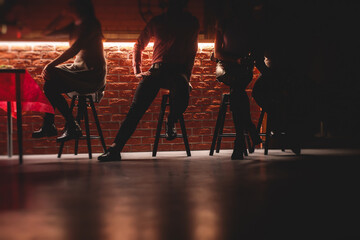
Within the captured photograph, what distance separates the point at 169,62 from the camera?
3662 mm

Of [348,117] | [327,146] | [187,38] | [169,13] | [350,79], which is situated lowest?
[327,146]

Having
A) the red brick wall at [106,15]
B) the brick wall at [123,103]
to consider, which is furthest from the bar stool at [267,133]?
the red brick wall at [106,15]

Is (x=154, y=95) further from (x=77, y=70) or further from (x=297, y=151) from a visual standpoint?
(x=297, y=151)

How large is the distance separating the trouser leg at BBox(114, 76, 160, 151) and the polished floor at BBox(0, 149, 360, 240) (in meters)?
0.53

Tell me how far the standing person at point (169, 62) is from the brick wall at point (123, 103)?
27.5 inches

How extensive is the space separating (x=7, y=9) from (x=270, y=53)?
106 inches

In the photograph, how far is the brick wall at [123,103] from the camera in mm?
4336

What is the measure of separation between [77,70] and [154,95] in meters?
0.75

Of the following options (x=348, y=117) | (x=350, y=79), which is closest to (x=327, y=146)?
(x=348, y=117)

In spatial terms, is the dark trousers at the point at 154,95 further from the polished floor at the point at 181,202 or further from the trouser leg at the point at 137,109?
the polished floor at the point at 181,202

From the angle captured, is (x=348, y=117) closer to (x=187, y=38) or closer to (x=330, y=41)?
(x=330, y=41)

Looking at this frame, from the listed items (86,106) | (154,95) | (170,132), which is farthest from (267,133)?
(86,106)

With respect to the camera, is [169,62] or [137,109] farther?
[169,62]

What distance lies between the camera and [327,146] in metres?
4.59
